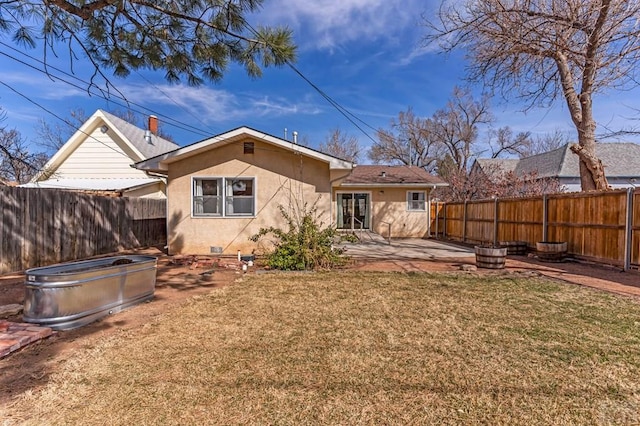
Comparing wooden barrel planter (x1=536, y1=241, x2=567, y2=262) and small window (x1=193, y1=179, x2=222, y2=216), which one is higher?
small window (x1=193, y1=179, x2=222, y2=216)

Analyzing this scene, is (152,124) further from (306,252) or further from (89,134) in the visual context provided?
(306,252)

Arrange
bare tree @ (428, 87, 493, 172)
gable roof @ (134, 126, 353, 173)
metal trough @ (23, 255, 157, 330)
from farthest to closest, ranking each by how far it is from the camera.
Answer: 1. bare tree @ (428, 87, 493, 172)
2. gable roof @ (134, 126, 353, 173)
3. metal trough @ (23, 255, 157, 330)

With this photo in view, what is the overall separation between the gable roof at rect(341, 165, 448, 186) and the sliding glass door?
80 centimetres

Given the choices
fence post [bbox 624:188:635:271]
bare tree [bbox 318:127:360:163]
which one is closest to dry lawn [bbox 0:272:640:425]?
fence post [bbox 624:188:635:271]

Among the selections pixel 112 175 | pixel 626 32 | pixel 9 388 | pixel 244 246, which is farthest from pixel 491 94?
pixel 112 175

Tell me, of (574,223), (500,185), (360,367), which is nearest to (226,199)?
(360,367)

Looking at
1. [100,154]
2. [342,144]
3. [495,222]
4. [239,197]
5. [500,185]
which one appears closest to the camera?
[239,197]

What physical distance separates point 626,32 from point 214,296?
27.4 ft

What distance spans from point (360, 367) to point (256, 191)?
299 inches

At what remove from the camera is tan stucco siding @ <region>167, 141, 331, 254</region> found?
32.8 feet

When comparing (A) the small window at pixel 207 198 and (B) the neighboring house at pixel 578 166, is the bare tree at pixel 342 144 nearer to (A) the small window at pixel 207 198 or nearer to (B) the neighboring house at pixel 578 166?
(B) the neighboring house at pixel 578 166

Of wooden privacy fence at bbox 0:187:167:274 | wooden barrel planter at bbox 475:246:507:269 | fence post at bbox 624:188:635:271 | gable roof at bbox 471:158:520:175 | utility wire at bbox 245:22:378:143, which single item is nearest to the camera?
utility wire at bbox 245:22:378:143

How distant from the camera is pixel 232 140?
9.91m

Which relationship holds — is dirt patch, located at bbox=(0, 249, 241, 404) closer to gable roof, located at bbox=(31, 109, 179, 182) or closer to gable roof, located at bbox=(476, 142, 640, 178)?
gable roof, located at bbox=(31, 109, 179, 182)
